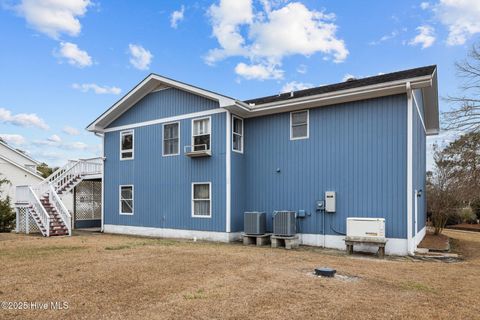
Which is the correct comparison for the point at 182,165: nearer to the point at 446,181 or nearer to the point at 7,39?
the point at 7,39

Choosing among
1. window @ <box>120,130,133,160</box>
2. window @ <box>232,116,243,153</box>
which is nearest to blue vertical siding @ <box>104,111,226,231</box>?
window @ <box>120,130,133,160</box>

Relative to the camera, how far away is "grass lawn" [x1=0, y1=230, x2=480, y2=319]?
15.1 ft

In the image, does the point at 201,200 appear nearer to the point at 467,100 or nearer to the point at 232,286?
the point at 232,286

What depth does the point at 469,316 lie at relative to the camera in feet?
15.1

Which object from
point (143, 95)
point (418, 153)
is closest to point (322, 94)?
point (418, 153)

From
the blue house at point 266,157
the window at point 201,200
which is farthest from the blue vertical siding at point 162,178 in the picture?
the window at point 201,200

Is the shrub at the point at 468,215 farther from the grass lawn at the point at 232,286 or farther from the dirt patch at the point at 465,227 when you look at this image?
the grass lawn at the point at 232,286

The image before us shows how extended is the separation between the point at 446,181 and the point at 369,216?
9.57 m

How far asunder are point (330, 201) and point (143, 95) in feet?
29.6

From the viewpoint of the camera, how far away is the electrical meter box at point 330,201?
11062 mm

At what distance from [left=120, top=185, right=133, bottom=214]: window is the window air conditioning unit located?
9.48 meters

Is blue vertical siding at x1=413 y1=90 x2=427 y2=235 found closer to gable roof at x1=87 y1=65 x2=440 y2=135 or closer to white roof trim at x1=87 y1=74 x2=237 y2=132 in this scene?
gable roof at x1=87 y1=65 x2=440 y2=135

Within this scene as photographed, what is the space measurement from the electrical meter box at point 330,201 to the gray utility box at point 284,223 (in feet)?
3.52

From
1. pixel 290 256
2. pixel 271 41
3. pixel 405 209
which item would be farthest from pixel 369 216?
pixel 271 41
